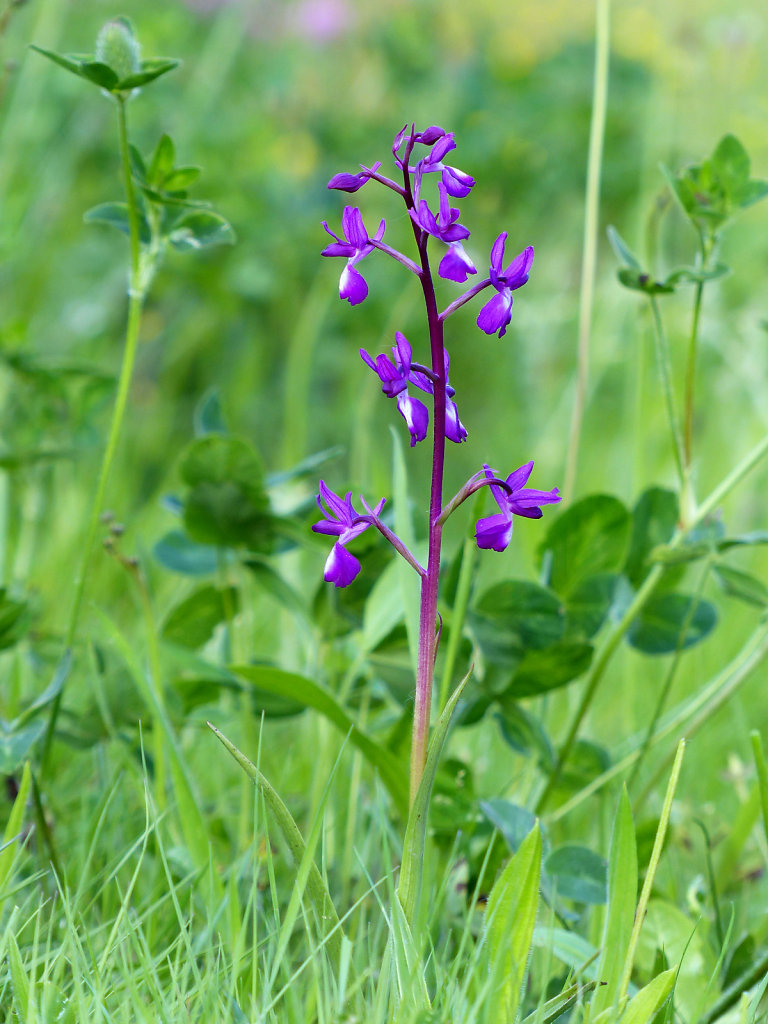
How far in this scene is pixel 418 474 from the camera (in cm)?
196

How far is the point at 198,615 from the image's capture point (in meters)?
0.92

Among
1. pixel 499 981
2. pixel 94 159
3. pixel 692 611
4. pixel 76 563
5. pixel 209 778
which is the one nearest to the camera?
pixel 499 981

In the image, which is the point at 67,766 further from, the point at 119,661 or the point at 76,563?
the point at 76,563

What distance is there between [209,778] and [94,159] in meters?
1.82

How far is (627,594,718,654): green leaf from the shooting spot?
854mm

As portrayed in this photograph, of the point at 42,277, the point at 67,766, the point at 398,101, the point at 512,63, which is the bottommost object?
the point at 67,766

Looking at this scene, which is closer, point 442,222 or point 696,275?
point 442,222

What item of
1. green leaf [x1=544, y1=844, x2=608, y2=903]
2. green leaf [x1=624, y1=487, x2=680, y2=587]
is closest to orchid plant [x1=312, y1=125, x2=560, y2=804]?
green leaf [x1=544, y1=844, x2=608, y2=903]

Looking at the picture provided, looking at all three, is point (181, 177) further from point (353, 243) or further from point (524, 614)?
point (524, 614)

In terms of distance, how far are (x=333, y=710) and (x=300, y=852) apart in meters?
0.15

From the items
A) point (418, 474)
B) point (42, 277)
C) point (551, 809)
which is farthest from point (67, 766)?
point (42, 277)

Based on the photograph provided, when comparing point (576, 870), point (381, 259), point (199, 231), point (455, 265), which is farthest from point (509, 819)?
point (381, 259)

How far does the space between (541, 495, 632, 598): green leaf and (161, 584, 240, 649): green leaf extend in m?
0.29

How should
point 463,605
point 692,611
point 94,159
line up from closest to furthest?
1. point 463,605
2. point 692,611
3. point 94,159
